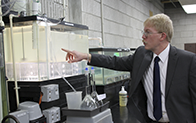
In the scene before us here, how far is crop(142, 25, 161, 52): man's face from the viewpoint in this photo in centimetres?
142

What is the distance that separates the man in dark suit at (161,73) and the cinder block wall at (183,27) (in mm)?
6799

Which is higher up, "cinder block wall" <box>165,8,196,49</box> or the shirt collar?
"cinder block wall" <box>165,8,196,49</box>

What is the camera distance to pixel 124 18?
4.46 metres

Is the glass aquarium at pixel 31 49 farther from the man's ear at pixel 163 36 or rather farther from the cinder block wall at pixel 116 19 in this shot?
the cinder block wall at pixel 116 19

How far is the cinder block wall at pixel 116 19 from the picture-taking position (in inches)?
123

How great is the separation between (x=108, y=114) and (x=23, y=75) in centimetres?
75

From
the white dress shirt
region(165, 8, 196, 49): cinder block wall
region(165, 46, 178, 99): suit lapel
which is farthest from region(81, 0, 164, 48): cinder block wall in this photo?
region(165, 8, 196, 49): cinder block wall

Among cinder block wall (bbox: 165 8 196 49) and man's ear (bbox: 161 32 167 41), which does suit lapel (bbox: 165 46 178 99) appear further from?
cinder block wall (bbox: 165 8 196 49)

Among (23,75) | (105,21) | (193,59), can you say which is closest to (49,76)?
(23,75)

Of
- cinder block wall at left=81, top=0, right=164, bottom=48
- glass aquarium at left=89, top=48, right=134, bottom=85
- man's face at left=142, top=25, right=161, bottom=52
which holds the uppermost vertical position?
cinder block wall at left=81, top=0, right=164, bottom=48

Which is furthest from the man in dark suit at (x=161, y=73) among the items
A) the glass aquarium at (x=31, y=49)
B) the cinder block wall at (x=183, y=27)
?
the cinder block wall at (x=183, y=27)

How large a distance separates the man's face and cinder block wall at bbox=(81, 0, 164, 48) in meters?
1.55

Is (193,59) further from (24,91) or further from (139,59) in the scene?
(24,91)

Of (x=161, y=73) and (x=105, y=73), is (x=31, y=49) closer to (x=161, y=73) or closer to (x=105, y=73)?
(x=161, y=73)
